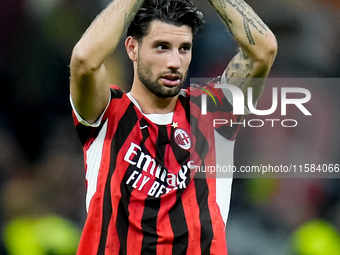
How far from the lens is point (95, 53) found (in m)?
1.73

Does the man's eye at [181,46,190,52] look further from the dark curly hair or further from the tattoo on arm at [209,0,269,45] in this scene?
the tattoo on arm at [209,0,269,45]

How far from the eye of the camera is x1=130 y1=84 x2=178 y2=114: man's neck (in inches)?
82.6

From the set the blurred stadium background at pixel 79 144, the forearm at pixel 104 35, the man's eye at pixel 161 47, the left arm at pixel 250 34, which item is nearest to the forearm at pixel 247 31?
the left arm at pixel 250 34

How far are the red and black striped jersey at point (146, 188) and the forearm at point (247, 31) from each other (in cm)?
48

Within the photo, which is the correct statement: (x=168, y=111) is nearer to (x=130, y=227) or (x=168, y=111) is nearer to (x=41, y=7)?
(x=130, y=227)

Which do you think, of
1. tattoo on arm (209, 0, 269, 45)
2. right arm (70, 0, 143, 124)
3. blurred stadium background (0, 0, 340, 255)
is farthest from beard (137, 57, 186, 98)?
blurred stadium background (0, 0, 340, 255)

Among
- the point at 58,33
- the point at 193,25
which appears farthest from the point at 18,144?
the point at 193,25

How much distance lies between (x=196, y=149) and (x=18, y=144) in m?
2.10

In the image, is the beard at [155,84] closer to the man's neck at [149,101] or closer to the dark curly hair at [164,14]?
the man's neck at [149,101]

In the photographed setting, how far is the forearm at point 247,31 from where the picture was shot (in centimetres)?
188

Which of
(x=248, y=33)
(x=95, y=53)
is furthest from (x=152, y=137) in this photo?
(x=248, y=33)

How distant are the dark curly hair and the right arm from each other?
0.57 feet

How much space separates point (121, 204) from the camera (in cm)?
190

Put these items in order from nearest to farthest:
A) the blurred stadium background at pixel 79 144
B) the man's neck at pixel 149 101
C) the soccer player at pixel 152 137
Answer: the soccer player at pixel 152 137 < the man's neck at pixel 149 101 < the blurred stadium background at pixel 79 144
